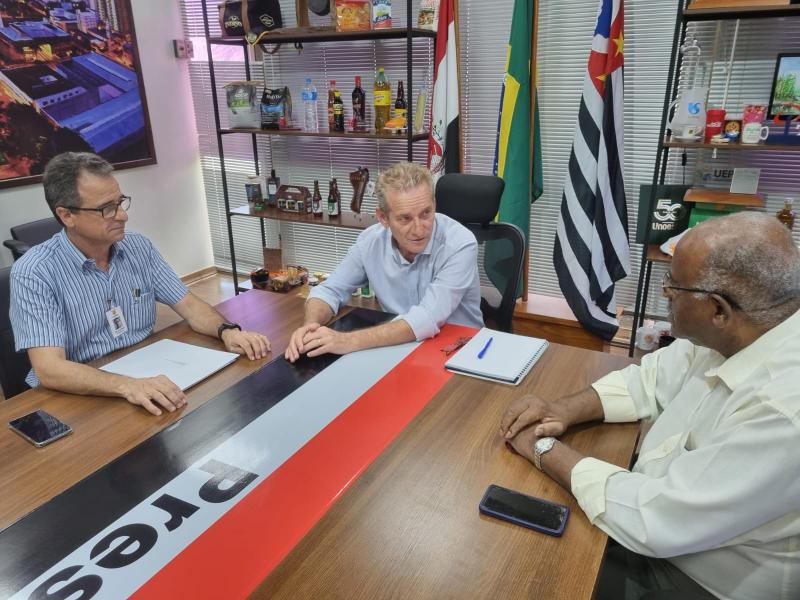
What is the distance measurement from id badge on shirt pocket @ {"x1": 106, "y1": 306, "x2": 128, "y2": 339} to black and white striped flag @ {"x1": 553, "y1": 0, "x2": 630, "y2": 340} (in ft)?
7.01

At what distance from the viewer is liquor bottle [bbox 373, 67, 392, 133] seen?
10.6 feet

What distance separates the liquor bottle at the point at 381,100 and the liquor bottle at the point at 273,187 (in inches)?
37.9

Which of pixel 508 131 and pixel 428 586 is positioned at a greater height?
pixel 508 131

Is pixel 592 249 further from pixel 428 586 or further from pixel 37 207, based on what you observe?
pixel 37 207

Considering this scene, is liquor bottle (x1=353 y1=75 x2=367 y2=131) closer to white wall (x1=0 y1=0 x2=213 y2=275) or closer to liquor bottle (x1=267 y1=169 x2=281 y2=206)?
liquor bottle (x1=267 y1=169 x2=281 y2=206)

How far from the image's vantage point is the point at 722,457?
92 cm

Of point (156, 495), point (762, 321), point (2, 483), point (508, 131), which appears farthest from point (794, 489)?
point (508, 131)

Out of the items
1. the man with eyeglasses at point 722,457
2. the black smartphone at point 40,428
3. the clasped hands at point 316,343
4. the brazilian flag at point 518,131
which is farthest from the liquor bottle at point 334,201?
the man with eyeglasses at point 722,457

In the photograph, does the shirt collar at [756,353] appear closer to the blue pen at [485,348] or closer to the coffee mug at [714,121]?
the blue pen at [485,348]

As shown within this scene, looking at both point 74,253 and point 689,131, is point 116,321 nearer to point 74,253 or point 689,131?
point 74,253

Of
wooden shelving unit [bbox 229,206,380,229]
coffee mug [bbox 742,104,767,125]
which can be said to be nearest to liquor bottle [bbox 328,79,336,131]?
wooden shelving unit [bbox 229,206,380,229]

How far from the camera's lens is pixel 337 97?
3379mm

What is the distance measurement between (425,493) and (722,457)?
513mm

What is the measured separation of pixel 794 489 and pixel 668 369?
480 mm
